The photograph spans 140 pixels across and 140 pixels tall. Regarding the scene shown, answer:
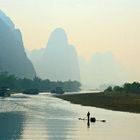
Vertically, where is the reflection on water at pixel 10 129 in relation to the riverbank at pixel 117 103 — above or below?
below

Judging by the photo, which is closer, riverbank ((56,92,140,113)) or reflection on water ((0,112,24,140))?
reflection on water ((0,112,24,140))

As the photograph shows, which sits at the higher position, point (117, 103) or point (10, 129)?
point (117, 103)

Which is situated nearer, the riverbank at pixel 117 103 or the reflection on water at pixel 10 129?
the reflection on water at pixel 10 129

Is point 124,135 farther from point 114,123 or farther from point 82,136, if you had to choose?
point 114,123

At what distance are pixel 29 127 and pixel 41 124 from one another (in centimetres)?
527

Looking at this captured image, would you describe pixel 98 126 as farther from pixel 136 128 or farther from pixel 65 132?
pixel 65 132

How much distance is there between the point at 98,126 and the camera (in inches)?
2685

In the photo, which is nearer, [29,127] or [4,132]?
[4,132]

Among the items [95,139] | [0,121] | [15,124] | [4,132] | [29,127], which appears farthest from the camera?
[0,121]

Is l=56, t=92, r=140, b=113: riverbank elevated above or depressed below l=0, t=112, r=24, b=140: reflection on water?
above

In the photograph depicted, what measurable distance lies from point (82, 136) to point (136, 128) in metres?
14.5

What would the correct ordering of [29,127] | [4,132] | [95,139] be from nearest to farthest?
[95,139]
[4,132]
[29,127]

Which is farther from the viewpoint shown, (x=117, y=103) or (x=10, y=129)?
(x=117, y=103)

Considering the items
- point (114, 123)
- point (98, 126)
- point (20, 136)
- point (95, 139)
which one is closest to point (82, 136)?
point (95, 139)
